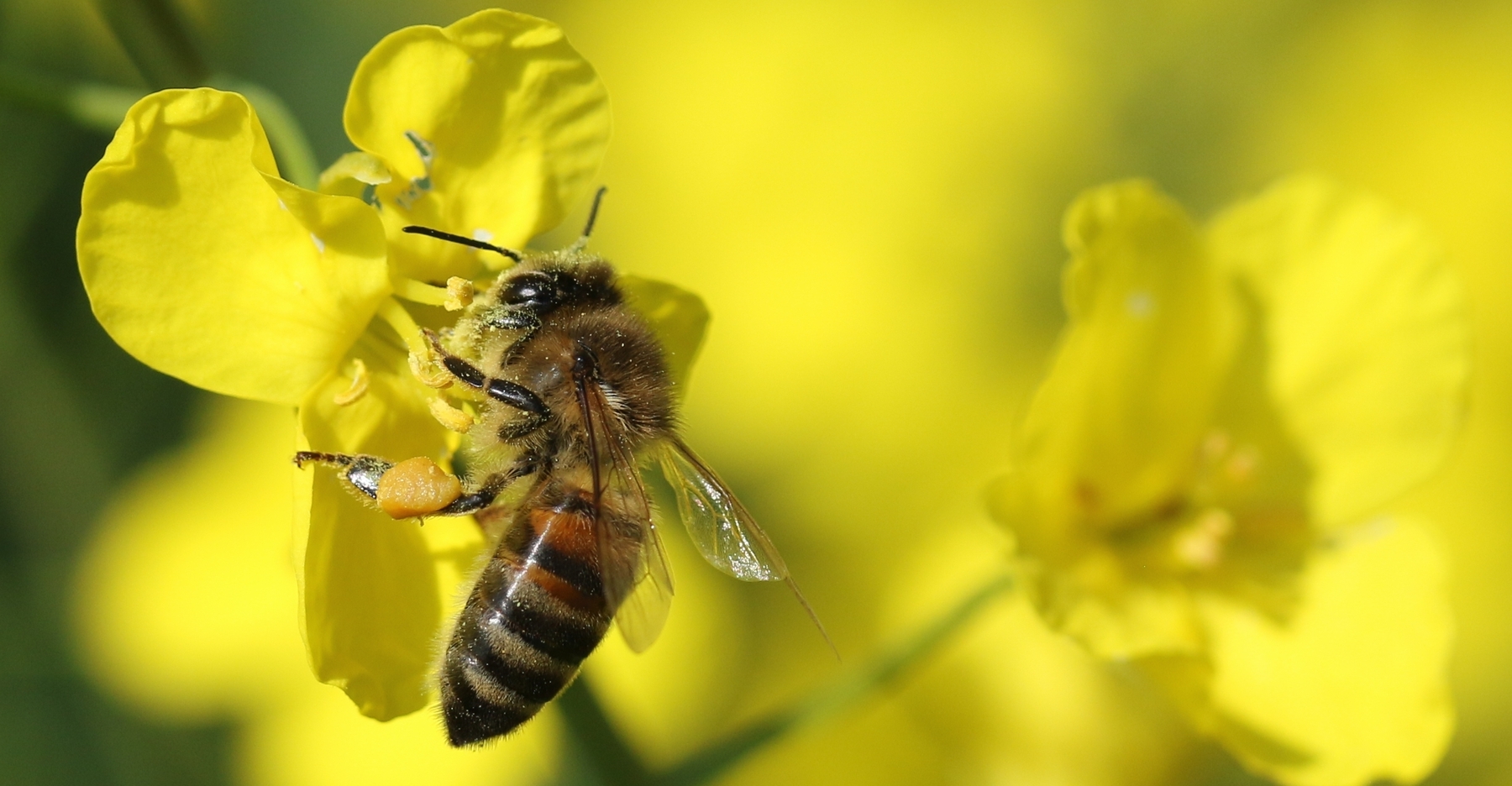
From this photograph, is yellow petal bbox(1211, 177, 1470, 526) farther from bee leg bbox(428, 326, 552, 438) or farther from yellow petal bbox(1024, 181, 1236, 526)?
bee leg bbox(428, 326, 552, 438)

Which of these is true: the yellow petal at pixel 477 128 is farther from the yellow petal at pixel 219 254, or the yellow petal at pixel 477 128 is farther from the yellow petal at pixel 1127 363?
the yellow petal at pixel 1127 363

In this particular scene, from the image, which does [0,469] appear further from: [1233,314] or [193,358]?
[1233,314]

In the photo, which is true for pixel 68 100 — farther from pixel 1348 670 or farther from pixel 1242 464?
pixel 1348 670

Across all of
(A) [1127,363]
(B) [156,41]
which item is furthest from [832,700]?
(B) [156,41]

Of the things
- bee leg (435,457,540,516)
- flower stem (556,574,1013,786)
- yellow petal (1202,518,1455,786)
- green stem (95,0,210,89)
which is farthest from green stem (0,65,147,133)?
yellow petal (1202,518,1455,786)

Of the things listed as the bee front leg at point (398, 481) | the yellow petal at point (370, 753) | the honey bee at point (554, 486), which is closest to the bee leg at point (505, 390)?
the honey bee at point (554, 486)
